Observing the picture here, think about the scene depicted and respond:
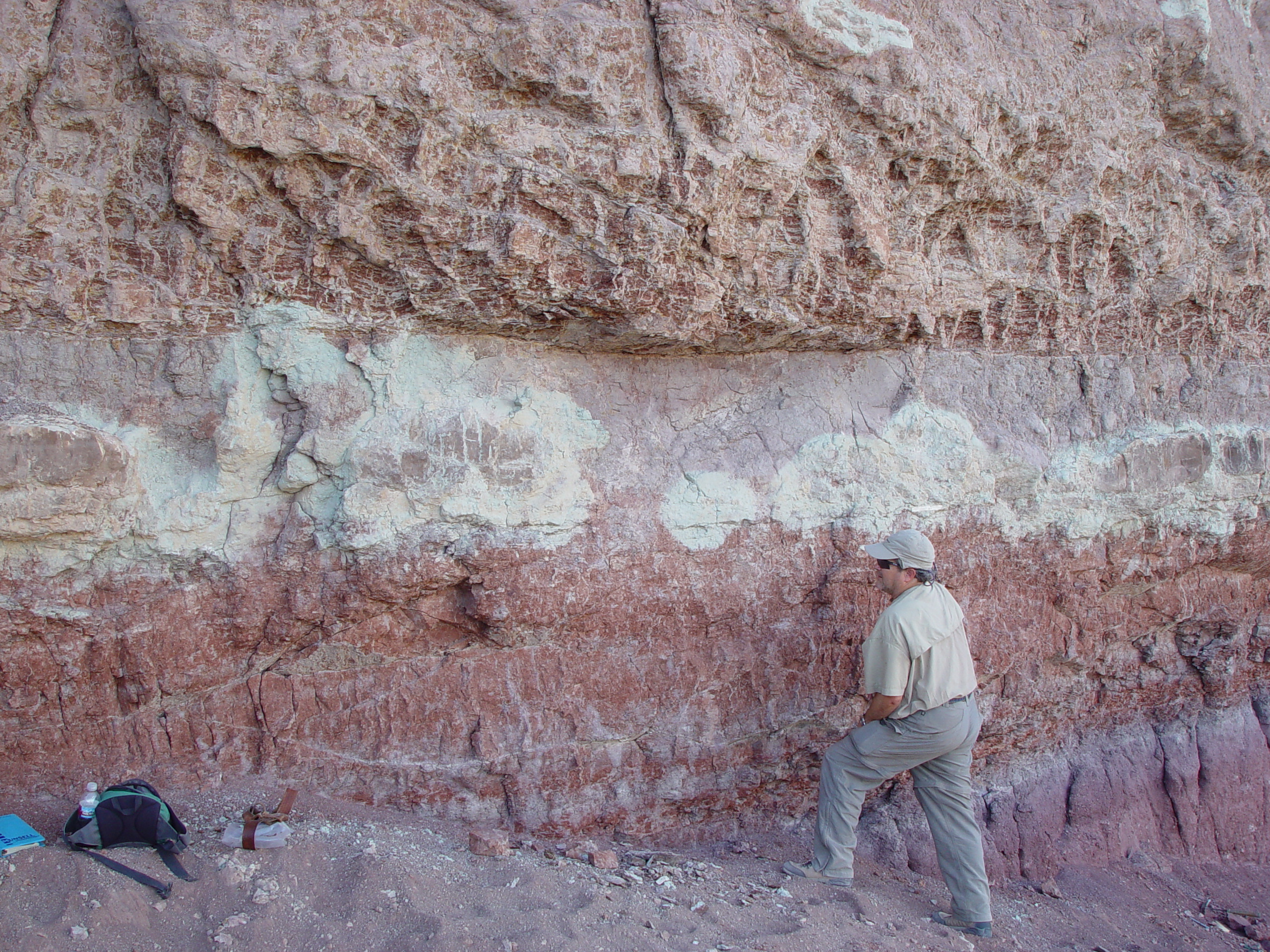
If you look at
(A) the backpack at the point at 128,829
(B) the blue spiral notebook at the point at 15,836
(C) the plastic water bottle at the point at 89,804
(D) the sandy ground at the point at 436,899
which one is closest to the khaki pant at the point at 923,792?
(D) the sandy ground at the point at 436,899

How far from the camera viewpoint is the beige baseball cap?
3.16m

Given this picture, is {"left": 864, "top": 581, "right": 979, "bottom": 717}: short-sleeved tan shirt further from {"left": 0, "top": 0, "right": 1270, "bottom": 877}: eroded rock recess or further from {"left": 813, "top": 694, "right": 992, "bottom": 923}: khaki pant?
{"left": 0, "top": 0, "right": 1270, "bottom": 877}: eroded rock recess

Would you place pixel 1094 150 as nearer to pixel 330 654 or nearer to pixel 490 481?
pixel 490 481

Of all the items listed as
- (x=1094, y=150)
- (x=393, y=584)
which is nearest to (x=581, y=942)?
(x=393, y=584)

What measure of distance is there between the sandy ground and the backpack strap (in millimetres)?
19

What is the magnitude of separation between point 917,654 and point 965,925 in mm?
1056

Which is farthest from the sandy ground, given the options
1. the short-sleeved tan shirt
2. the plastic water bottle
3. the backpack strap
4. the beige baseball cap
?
the beige baseball cap

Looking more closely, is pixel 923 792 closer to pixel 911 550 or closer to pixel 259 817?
pixel 911 550

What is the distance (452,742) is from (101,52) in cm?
252

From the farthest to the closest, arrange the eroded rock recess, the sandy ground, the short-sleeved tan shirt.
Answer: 1. the short-sleeved tan shirt
2. the eroded rock recess
3. the sandy ground

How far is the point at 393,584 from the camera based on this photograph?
10.6 feet

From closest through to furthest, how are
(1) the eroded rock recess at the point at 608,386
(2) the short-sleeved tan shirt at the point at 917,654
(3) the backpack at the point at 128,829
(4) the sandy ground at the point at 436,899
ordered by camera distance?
1. (4) the sandy ground at the point at 436,899
2. (3) the backpack at the point at 128,829
3. (1) the eroded rock recess at the point at 608,386
4. (2) the short-sleeved tan shirt at the point at 917,654

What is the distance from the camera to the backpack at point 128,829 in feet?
8.77

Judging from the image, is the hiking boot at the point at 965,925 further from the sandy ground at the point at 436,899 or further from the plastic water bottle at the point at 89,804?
the plastic water bottle at the point at 89,804
